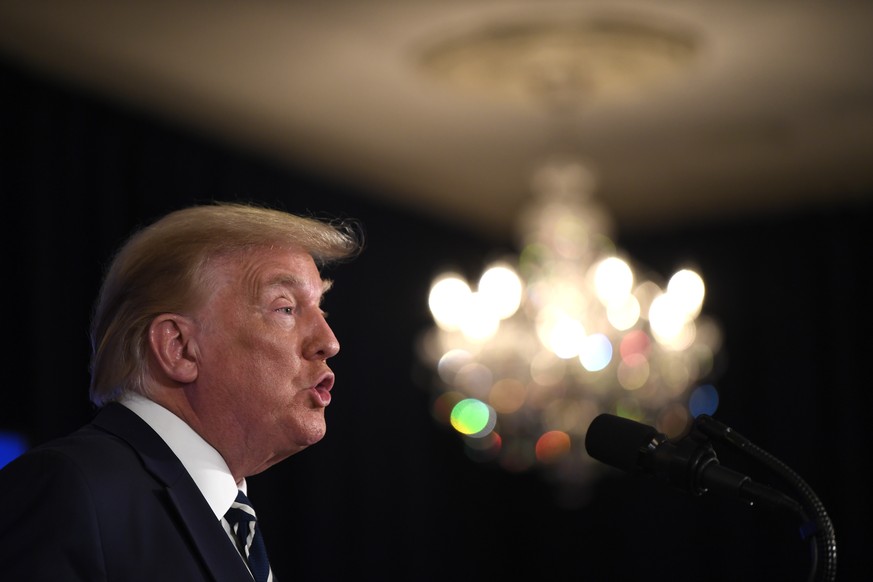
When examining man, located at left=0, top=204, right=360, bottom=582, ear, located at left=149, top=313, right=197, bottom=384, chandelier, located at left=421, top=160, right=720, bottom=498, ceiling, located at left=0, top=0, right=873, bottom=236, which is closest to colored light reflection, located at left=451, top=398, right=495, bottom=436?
chandelier, located at left=421, top=160, right=720, bottom=498

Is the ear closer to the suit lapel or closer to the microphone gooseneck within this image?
the suit lapel

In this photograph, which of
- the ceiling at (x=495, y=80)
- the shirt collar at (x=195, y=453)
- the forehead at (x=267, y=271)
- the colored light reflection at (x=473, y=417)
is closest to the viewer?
the shirt collar at (x=195, y=453)

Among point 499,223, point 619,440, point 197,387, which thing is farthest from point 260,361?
point 499,223

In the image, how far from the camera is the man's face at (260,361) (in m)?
1.41

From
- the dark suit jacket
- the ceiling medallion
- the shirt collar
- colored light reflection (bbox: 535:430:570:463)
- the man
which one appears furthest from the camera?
colored light reflection (bbox: 535:430:570:463)

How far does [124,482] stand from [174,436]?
0.55 feet

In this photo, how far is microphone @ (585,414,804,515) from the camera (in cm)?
128

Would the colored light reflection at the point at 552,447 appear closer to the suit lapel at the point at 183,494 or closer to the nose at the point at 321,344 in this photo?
the nose at the point at 321,344

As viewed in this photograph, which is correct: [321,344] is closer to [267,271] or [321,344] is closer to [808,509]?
[267,271]

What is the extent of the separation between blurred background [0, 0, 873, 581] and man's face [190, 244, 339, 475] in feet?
2.24

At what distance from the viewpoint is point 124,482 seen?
1.20m

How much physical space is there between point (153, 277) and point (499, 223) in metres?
5.90

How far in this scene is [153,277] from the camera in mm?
1436

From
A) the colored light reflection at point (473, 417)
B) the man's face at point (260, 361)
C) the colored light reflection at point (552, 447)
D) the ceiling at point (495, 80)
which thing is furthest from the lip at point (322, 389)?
the colored light reflection at point (473, 417)
